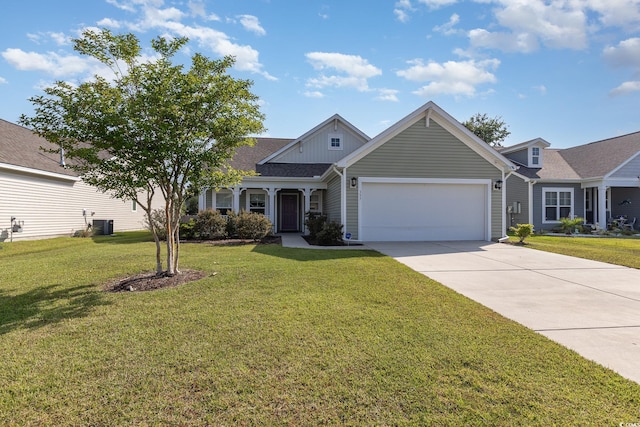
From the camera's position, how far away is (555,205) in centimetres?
1864

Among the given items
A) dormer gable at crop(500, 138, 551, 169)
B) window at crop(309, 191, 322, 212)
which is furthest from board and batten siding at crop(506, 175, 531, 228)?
window at crop(309, 191, 322, 212)

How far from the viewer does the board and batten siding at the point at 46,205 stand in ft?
43.7

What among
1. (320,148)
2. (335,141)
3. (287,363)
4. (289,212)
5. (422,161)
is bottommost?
(287,363)

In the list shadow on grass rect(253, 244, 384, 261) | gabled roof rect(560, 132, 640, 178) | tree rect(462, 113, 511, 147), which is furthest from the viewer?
tree rect(462, 113, 511, 147)

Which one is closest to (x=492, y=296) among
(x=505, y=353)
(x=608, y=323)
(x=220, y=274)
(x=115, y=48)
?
(x=608, y=323)

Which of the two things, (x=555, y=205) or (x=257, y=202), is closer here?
(x=257, y=202)

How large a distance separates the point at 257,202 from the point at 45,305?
43.0 ft

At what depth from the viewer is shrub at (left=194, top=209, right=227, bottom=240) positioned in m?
13.9

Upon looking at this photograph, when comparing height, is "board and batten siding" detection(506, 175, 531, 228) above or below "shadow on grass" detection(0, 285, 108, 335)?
above

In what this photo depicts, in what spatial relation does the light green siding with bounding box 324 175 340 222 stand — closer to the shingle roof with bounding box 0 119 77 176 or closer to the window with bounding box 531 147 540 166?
the shingle roof with bounding box 0 119 77 176

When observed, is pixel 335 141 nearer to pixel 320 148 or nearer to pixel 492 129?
pixel 320 148

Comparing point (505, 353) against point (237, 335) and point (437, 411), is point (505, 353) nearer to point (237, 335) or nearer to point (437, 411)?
point (437, 411)

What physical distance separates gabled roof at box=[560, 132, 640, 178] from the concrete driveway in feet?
40.5

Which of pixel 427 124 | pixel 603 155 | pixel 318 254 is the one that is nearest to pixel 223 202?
pixel 318 254
